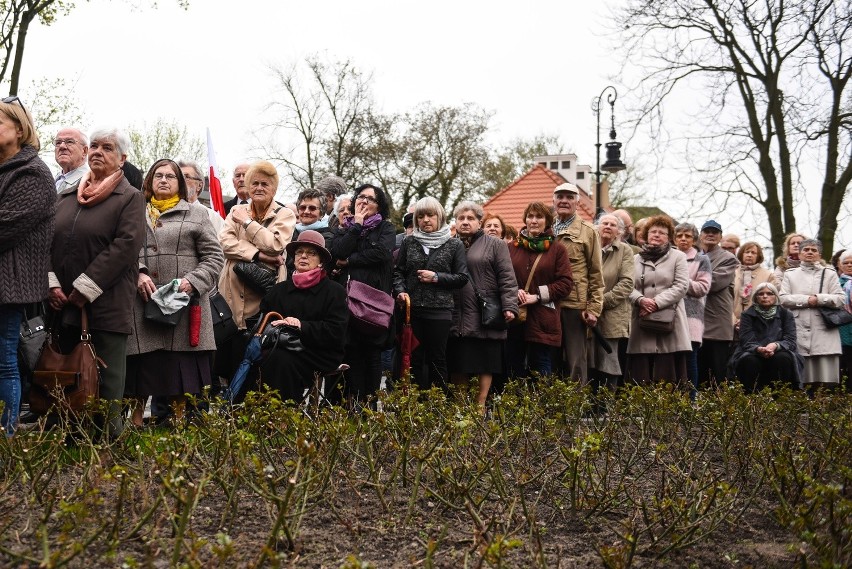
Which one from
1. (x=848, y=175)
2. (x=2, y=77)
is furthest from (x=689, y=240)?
(x=2, y=77)

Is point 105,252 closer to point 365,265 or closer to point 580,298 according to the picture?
point 365,265

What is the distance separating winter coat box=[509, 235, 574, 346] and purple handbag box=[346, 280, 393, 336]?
158 cm

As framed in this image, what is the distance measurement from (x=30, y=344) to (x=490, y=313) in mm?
3836

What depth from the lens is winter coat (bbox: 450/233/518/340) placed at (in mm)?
8039

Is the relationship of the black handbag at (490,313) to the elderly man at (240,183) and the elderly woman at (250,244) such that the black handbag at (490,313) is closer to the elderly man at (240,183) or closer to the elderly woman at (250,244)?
the elderly woman at (250,244)

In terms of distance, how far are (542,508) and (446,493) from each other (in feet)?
1.63

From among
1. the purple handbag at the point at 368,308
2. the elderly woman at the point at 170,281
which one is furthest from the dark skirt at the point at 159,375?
the purple handbag at the point at 368,308

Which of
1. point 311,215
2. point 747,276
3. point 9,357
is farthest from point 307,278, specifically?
point 747,276

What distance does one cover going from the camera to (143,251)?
21.3 feet

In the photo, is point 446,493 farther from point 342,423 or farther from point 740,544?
point 740,544

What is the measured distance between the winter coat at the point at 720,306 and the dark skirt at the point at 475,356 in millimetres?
3167

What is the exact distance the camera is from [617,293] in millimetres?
8891

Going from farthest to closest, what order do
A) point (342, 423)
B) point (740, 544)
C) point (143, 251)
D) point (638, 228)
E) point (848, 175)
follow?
point (848, 175)
point (638, 228)
point (143, 251)
point (342, 423)
point (740, 544)

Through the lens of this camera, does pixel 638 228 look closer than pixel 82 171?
No
